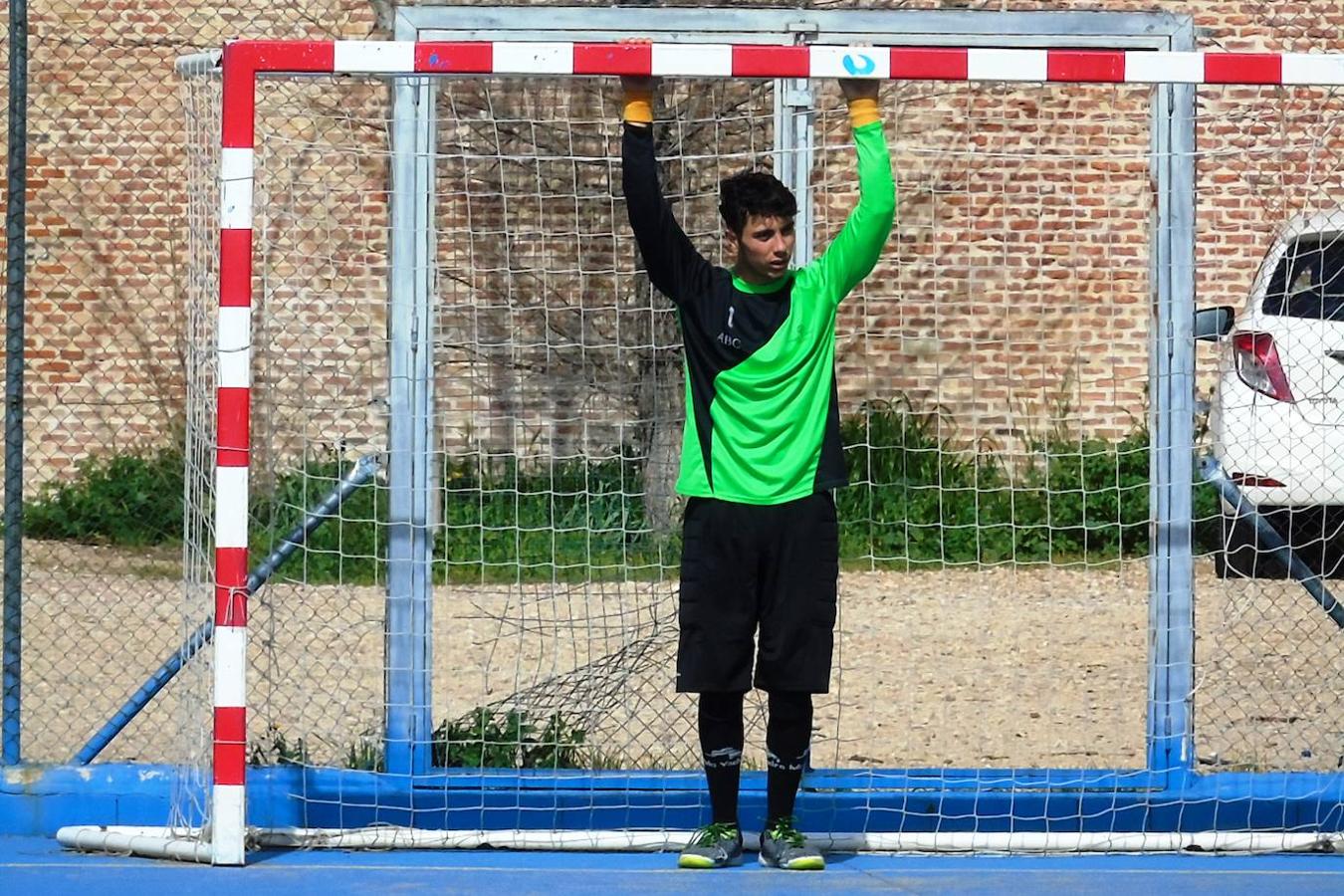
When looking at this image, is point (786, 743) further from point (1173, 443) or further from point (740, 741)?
point (1173, 443)

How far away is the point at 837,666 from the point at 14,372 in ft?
11.9

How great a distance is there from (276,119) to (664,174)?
3181mm

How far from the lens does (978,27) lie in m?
5.83

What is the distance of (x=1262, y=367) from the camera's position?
6559 mm

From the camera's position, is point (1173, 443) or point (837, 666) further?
point (837, 666)

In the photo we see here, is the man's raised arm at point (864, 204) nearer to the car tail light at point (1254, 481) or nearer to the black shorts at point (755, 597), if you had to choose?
the black shorts at point (755, 597)

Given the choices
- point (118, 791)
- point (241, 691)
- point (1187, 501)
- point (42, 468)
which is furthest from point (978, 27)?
point (42, 468)

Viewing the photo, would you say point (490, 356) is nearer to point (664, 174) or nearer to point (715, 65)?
point (664, 174)

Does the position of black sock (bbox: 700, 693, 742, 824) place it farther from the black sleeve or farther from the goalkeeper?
the black sleeve

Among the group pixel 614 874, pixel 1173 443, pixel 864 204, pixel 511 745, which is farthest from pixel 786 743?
pixel 1173 443

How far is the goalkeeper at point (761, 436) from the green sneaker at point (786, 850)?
0.24 meters

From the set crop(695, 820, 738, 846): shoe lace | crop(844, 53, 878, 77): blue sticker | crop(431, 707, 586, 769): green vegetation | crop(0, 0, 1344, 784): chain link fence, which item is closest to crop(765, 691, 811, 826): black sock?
crop(695, 820, 738, 846): shoe lace

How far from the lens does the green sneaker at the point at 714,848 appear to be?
5172 millimetres

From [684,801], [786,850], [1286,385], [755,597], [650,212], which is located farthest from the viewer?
[1286,385]
